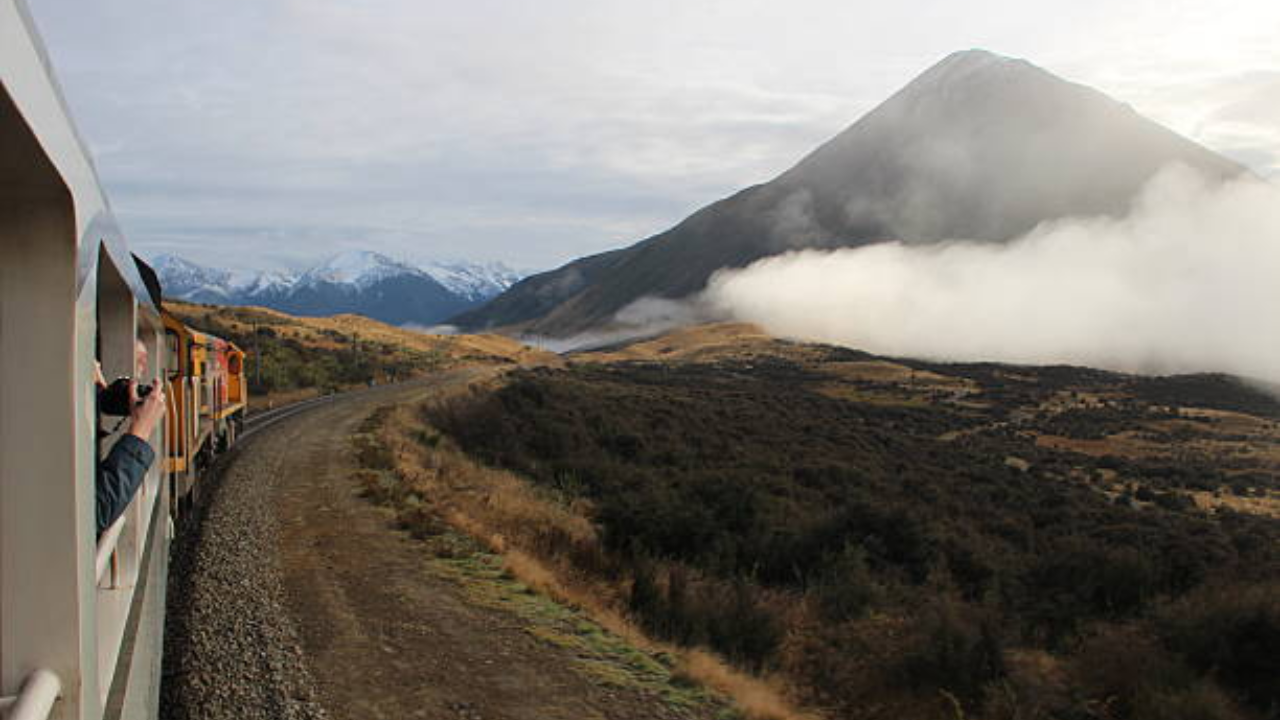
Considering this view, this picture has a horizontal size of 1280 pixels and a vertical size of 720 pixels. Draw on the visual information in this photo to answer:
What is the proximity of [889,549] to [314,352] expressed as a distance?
4557 centimetres

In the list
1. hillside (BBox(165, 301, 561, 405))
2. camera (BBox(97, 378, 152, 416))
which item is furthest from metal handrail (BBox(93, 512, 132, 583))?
hillside (BBox(165, 301, 561, 405))

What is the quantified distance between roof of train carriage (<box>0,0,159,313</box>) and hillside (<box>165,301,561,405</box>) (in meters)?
33.8

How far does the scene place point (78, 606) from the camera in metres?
2.03

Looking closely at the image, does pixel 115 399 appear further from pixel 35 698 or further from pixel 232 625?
pixel 232 625

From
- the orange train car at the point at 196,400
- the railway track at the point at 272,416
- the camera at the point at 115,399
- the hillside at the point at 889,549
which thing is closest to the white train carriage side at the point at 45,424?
the camera at the point at 115,399

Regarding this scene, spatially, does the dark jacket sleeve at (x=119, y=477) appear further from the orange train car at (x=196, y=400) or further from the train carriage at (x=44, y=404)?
the orange train car at (x=196, y=400)

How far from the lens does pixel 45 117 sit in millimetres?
1762

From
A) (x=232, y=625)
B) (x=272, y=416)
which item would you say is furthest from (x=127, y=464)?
(x=272, y=416)

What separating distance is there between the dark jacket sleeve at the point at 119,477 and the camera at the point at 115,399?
0.43 metres

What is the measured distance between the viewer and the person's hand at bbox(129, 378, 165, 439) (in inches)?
118

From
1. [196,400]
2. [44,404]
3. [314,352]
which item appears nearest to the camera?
[44,404]

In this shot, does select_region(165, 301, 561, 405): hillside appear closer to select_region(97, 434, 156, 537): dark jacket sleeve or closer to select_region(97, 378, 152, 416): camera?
select_region(97, 378, 152, 416): camera

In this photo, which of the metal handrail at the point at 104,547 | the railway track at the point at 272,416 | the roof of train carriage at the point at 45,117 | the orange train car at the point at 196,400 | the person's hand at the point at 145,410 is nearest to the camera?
the roof of train carriage at the point at 45,117

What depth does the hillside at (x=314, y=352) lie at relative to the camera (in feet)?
136
